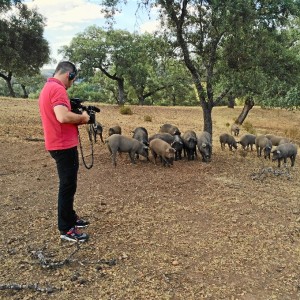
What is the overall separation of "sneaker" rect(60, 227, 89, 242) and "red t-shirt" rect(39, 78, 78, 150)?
4.30 feet

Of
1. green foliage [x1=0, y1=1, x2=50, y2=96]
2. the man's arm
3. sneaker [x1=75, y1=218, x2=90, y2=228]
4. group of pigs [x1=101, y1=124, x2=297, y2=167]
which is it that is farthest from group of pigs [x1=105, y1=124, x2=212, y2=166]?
green foliage [x1=0, y1=1, x2=50, y2=96]

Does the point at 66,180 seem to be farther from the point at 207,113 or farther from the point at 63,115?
the point at 207,113

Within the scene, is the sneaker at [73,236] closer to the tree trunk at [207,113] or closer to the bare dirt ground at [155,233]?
the bare dirt ground at [155,233]

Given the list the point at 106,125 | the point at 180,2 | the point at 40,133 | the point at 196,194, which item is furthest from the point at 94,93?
the point at 196,194

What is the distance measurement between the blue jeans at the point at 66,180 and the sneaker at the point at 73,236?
0.07 m

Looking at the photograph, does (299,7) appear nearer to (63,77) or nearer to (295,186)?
(295,186)

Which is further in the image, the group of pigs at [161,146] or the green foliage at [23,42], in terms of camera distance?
the green foliage at [23,42]

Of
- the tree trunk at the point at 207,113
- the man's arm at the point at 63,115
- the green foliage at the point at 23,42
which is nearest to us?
the man's arm at the point at 63,115

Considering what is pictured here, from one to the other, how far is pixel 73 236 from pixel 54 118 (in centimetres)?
175

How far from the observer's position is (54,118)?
5.05m

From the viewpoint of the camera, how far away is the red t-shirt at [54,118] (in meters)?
4.94

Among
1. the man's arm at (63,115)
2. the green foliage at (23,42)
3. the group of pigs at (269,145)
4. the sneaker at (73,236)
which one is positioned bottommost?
the sneaker at (73,236)

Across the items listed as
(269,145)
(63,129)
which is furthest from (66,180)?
(269,145)

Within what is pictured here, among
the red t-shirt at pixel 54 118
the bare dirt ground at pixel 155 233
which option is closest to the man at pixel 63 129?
the red t-shirt at pixel 54 118
